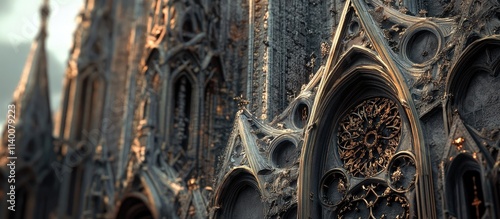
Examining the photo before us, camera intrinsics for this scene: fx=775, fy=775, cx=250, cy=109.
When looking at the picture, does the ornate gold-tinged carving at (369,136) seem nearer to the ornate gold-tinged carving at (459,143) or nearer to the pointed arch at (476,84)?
the pointed arch at (476,84)

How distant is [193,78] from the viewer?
1466cm

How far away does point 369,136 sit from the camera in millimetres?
11219

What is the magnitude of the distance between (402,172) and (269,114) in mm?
3636

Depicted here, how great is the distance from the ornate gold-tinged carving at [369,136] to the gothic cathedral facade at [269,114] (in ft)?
0.07

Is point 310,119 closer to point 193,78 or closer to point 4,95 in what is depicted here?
point 193,78

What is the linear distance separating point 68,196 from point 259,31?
186 inches

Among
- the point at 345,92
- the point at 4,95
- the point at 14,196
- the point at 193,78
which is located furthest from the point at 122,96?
the point at 345,92

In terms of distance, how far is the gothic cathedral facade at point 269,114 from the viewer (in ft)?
32.3

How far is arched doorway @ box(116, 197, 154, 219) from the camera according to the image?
13.2 meters

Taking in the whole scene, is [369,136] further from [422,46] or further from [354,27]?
Result: [354,27]

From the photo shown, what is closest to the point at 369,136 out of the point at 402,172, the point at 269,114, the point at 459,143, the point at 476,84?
the point at 402,172

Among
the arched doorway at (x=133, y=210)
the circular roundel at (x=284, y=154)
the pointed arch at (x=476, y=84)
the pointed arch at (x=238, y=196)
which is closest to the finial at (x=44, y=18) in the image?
the arched doorway at (x=133, y=210)

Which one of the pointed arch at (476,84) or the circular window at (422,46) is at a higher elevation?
the circular window at (422,46)

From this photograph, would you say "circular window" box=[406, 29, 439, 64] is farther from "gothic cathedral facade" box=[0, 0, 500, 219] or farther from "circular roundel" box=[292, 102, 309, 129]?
"circular roundel" box=[292, 102, 309, 129]
